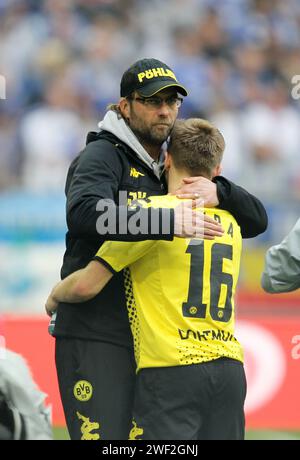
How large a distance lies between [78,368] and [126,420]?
30 cm

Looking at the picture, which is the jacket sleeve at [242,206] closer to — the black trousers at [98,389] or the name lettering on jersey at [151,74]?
the name lettering on jersey at [151,74]

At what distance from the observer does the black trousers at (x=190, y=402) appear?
3727 millimetres

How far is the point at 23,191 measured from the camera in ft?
32.7

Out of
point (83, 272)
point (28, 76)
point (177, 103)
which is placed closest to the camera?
point (83, 272)

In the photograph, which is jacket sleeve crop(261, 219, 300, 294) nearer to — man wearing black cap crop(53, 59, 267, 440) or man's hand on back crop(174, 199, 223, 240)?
man wearing black cap crop(53, 59, 267, 440)

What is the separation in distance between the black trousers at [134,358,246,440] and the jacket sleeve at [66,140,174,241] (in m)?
0.55

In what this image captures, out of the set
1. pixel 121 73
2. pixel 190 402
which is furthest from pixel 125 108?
pixel 121 73

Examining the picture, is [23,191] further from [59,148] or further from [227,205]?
[227,205]

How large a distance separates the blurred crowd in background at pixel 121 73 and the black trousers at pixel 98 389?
5431 millimetres

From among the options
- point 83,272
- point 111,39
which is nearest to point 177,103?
point 83,272

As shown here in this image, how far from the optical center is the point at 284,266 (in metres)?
4.14

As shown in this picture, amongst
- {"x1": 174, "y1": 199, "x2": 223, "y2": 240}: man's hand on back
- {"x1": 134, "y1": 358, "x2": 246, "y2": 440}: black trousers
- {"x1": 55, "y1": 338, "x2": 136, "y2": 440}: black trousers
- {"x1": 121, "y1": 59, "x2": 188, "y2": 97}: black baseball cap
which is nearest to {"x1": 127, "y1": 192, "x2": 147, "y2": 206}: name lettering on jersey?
{"x1": 174, "y1": 199, "x2": 223, "y2": 240}: man's hand on back

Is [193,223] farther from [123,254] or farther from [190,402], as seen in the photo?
[190,402]

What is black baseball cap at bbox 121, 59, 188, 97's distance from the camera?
407cm
